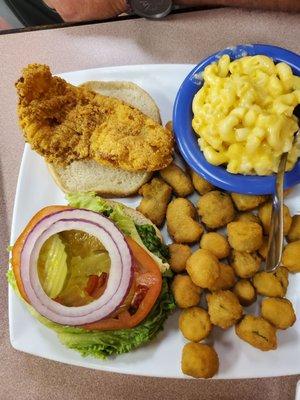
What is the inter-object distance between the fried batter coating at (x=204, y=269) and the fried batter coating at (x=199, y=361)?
172 millimetres

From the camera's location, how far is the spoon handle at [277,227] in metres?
1.49

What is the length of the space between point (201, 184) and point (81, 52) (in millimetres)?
666

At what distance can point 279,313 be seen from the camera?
155 cm

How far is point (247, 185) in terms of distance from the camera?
156cm

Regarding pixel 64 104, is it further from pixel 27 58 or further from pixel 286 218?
pixel 286 218

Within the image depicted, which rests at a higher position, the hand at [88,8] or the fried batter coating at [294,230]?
the hand at [88,8]

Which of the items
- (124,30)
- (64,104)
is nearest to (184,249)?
(64,104)

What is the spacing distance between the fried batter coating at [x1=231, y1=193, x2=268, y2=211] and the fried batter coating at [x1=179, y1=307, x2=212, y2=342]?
1.05ft

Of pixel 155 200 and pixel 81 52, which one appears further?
pixel 81 52

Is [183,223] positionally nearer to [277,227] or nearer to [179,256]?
[179,256]

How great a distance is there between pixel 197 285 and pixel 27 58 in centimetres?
101

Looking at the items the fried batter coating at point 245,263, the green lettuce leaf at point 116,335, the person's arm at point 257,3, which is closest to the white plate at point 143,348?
the green lettuce leaf at point 116,335

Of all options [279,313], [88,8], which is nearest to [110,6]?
[88,8]

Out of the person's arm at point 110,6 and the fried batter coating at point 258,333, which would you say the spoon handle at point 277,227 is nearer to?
the fried batter coating at point 258,333
